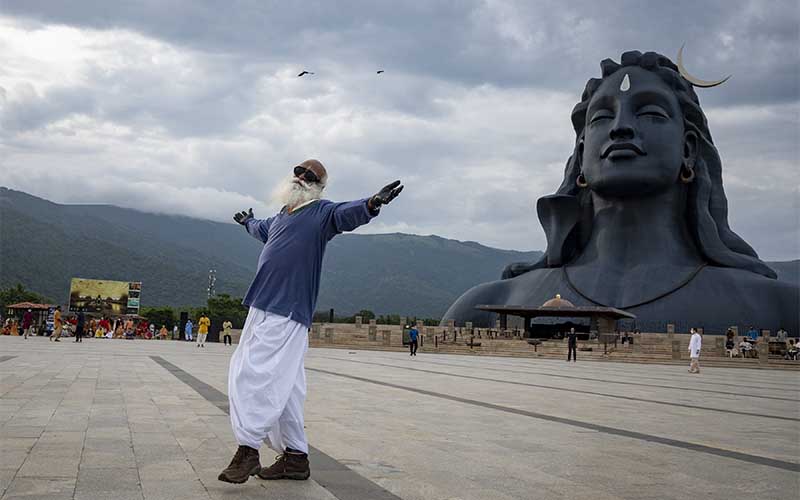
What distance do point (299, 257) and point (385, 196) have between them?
24.1 inches

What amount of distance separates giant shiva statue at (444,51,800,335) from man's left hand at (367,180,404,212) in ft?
101

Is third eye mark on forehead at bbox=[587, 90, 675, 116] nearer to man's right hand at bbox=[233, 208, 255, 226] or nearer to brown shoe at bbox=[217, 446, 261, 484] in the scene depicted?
man's right hand at bbox=[233, 208, 255, 226]

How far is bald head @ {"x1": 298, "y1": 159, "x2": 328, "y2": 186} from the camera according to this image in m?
4.67

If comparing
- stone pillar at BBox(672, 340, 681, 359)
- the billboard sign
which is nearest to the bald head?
stone pillar at BBox(672, 340, 681, 359)

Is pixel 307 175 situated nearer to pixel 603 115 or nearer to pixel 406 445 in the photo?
pixel 406 445

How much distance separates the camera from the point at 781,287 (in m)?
33.3

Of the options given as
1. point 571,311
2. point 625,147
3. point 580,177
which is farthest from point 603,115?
point 571,311

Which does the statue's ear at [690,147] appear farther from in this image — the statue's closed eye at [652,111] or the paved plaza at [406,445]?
the paved plaza at [406,445]

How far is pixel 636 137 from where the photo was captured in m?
33.5

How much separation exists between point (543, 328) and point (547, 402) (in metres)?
29.0

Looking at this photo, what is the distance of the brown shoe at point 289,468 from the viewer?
A: 13.1ft

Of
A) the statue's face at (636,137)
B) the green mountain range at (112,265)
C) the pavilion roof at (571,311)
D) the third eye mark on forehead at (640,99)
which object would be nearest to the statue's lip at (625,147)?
the statue's face at (636,137)

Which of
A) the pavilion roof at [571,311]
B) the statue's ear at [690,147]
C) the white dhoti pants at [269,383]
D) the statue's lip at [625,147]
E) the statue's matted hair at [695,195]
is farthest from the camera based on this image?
the statue's ear at [690,147]

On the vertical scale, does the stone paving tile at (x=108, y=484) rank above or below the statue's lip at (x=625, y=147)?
below
